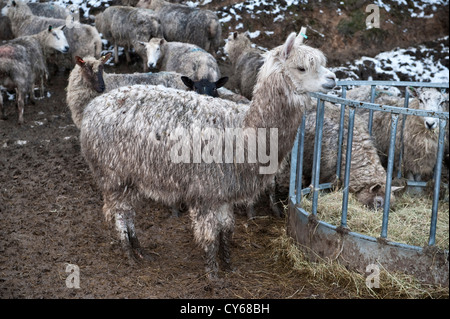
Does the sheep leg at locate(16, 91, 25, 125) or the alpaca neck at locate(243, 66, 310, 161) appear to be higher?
the alpaca neck at locate(243, 66, 310, 161)

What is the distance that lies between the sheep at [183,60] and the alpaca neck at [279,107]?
423 centimetres

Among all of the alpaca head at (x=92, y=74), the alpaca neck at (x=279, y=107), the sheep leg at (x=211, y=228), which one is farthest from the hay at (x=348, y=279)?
the alpaca head at (x=92, y=74)

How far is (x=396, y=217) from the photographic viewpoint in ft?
18.0

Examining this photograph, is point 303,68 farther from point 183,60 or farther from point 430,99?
point 183,60

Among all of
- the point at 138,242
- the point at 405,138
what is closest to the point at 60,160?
the point at 138,242

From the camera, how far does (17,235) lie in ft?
18.5

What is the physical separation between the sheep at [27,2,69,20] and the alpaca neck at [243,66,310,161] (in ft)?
33.4

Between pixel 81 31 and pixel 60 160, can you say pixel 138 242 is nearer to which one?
pixel 60 160

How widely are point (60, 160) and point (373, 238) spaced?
188 inches

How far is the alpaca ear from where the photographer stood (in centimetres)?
446

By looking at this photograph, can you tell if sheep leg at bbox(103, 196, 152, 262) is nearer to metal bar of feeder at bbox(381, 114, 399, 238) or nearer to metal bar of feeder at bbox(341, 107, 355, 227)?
metal bar of feeder at bbox(341, 107, 355, 227)

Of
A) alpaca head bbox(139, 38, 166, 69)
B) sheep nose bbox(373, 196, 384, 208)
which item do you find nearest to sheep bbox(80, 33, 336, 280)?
sheep nose bbox(373, 196, 384, 208)

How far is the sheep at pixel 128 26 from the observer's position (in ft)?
40.1
